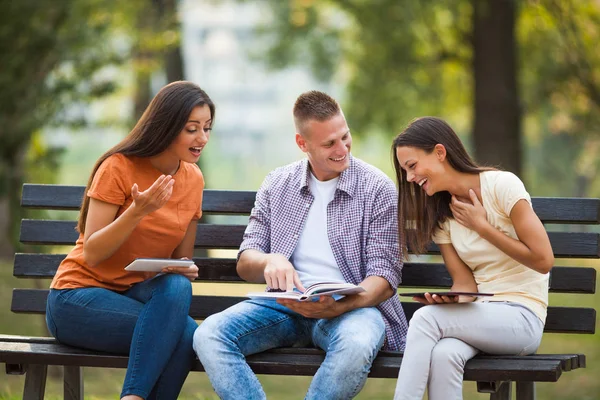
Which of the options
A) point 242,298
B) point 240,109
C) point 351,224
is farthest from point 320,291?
point 240,109

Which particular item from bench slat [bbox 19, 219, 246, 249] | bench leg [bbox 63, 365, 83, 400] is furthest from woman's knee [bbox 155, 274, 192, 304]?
bench leg [bbox 63, 365, 83, 400]

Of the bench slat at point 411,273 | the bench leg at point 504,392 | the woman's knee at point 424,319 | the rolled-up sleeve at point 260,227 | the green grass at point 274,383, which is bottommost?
the green grass at point 274,383

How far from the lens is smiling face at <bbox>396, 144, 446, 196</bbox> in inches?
164

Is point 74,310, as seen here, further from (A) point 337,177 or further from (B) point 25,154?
(B) point 25,154

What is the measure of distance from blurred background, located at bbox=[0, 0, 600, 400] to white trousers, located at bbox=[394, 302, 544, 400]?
2214 millimetres

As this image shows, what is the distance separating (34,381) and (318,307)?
4.47 feet

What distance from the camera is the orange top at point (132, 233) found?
4.24 metres

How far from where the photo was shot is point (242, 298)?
4.86 m

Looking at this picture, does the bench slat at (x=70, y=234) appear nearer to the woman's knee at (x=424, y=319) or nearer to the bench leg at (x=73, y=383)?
the bench leg at (x=73, y=383)

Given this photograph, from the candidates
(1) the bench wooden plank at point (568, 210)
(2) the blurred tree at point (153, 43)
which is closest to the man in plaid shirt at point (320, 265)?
(1) the bench wooden plank at point (568, 210)

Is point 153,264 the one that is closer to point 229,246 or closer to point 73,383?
point 229,246

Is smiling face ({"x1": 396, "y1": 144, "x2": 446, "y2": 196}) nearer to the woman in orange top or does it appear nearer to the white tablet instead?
the woman in orange top

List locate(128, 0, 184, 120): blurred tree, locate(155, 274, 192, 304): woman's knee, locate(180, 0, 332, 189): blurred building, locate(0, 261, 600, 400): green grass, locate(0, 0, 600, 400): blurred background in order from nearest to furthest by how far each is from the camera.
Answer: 1. locate(155, 274, 192, 304): woman's knee
2. locate(0, 261, 600, 400): green grass
3. locate(0, 0, 600, 400): blurred background
4. locate(128, 0, 184, 120): blurred tree
5. locate(180, 0, 332, 189): blurred building

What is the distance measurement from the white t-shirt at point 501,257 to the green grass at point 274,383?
2221mm
